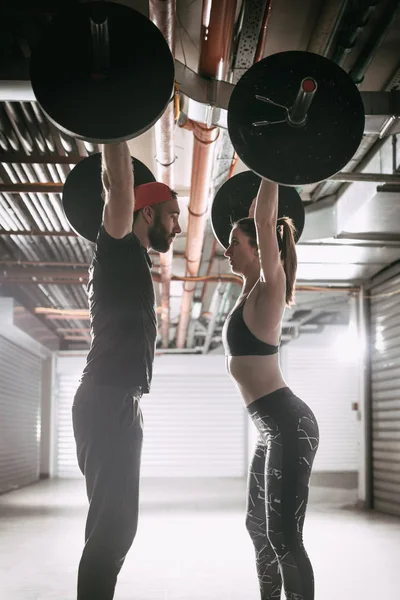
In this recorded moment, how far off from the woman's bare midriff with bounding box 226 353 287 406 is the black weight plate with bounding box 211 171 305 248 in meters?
0.67

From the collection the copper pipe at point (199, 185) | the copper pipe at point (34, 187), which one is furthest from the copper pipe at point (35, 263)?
the copper pipe at point (34, 187)

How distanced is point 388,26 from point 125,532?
8.65 ft

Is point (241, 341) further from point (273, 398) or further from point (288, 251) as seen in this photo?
point (288, 251)

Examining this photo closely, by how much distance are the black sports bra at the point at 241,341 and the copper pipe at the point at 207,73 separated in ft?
4.11

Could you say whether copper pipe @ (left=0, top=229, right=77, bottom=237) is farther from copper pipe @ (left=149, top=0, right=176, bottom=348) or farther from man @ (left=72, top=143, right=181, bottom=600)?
man @ (left=72, top=143, right=181, bottom=600)

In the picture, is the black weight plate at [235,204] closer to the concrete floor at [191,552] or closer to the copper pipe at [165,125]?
the copper pipe at [165,125]

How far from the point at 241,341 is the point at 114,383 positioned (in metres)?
0.54

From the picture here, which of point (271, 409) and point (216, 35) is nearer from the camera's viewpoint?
point (271, 409)

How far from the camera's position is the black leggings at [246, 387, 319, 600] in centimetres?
205

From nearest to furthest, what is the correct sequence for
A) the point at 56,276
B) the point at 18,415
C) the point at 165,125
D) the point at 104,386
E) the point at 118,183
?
the point at 118,183, the point at 104,386, the point at 165,125, the point at 56,276, the point at 18,415

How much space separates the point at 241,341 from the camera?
2.31 metres

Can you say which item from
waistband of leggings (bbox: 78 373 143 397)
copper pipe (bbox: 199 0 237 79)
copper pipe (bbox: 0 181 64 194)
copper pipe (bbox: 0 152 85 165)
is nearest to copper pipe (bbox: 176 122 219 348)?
copper pipe (bbox: 199 0 237 79)

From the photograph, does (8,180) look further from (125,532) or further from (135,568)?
(125,532)

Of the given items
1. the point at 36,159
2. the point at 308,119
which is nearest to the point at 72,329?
the point at 36,159
